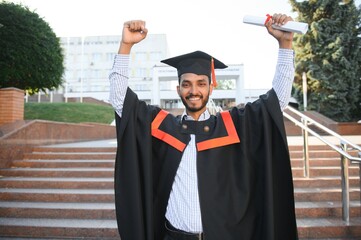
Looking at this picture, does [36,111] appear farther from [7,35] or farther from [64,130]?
[7,35]

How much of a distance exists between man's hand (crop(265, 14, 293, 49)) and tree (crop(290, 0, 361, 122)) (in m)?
16.4

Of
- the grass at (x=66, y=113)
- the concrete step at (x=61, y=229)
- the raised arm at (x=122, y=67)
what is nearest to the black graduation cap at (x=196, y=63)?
the raised arm at (x=122, y=67)

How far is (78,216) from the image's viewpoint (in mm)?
4336

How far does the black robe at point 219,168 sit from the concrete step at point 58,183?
345 cm

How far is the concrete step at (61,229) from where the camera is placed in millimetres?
3885

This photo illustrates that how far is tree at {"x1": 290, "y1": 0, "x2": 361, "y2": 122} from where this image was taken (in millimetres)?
16453

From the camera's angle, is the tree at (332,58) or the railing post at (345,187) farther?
the tree at (332,58)

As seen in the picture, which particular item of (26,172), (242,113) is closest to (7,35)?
(26,172)

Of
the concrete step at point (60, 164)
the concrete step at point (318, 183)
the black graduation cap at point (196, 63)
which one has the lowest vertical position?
the concrete step at point (318, 183)

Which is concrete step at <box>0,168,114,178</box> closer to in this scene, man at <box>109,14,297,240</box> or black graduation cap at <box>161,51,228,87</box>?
man at <box>109,14,297,240</box>

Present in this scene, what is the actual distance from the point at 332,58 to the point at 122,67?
701 inches

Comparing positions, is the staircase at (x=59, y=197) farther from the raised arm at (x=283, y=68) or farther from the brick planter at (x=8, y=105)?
the raised arm at (x=283, y=68)

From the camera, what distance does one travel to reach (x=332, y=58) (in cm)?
1666

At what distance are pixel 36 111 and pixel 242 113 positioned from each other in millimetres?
16405
